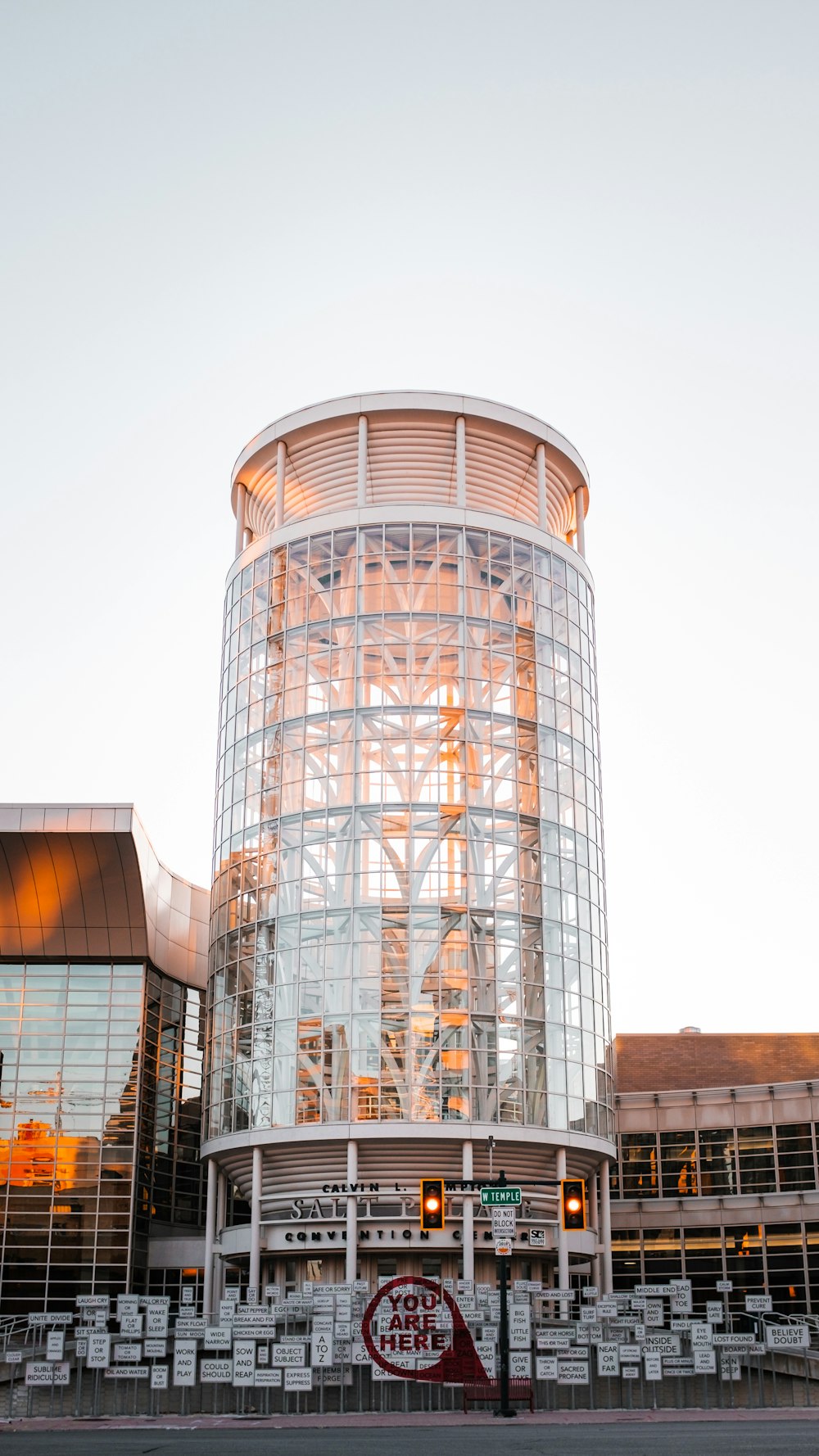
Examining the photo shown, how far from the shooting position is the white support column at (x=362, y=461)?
58281 mm

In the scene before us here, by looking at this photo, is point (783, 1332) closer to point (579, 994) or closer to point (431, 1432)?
point (431, 1432)

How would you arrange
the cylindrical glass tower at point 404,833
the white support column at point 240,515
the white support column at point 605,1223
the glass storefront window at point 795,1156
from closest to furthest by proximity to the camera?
the cylindrical glass tower at point 404,833
the white support column at point 605,1223
the glass storefront window at point 795,1156
the white support column at point 240,515

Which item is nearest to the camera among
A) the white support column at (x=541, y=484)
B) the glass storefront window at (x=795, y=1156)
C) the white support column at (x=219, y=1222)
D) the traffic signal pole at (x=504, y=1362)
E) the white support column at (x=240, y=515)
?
the traffic signal pole at (x=504, y=1362)

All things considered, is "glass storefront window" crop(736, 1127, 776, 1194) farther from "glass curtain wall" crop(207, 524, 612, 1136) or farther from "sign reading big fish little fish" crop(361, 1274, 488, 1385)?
"sign reading big fish little fish" crop(361, 1274, 488, 1385)

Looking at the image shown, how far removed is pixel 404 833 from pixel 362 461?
1490 cm

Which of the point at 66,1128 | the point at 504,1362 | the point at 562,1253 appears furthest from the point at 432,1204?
the point at 66,1128

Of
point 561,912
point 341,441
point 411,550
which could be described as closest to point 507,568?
point 411,550

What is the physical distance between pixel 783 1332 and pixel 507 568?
1228 inches

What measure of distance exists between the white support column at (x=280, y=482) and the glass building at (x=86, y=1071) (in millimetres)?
12682

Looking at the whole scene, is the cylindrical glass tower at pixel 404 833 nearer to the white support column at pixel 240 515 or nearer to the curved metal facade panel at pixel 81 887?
the white support column at pixel 240 515

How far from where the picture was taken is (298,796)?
55250mm

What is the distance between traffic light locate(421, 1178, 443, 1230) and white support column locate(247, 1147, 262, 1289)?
59.1ft

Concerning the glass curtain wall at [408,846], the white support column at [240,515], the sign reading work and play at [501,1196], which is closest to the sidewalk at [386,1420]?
the sign reading work and play at [501,1196]

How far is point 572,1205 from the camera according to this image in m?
33.5
